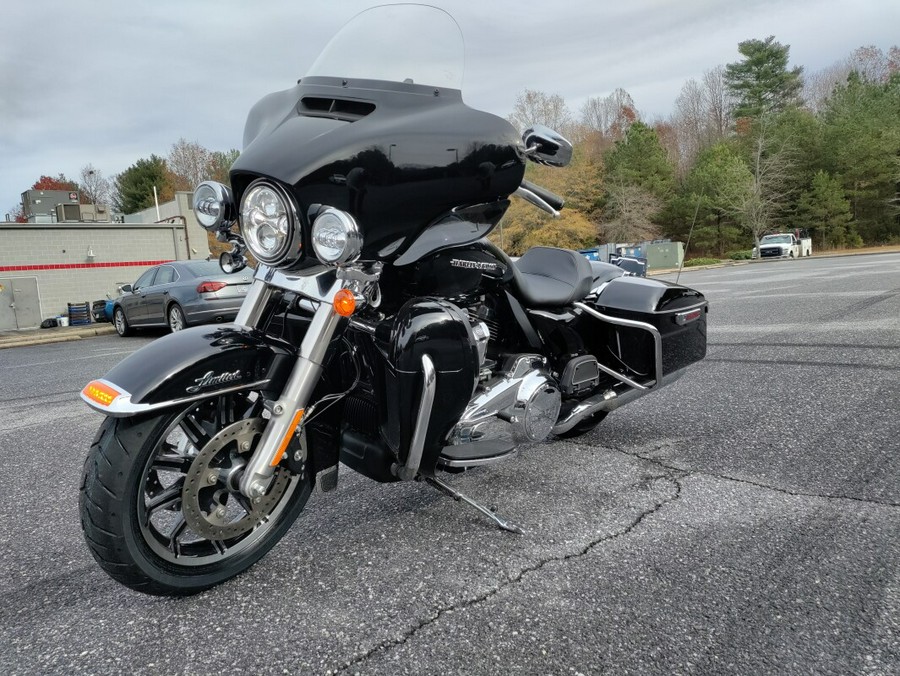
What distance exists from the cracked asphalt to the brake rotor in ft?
0.86

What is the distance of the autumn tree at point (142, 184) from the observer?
5980cm

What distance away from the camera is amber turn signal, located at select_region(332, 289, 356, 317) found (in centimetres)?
225

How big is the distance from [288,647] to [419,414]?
34.8 inches

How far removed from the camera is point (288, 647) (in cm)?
210

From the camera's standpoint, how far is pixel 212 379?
2219 mm

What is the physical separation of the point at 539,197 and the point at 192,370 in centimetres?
168

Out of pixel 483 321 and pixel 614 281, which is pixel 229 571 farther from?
pixel 614 281

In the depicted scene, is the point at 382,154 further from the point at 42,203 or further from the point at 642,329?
the point at 42,203

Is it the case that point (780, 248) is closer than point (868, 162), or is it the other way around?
point (780, 248)

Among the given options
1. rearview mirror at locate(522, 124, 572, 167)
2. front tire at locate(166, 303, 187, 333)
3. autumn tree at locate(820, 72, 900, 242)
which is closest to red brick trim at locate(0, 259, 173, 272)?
front tire at locate(166, 303, 187, 333)

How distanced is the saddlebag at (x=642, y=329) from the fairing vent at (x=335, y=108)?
6.20ft


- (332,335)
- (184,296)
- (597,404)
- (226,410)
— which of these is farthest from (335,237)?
(184,296)

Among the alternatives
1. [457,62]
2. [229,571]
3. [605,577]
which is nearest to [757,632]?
[605,577]

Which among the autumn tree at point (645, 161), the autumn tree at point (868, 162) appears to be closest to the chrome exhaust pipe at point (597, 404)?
the autumn tree at point (645, 161)
